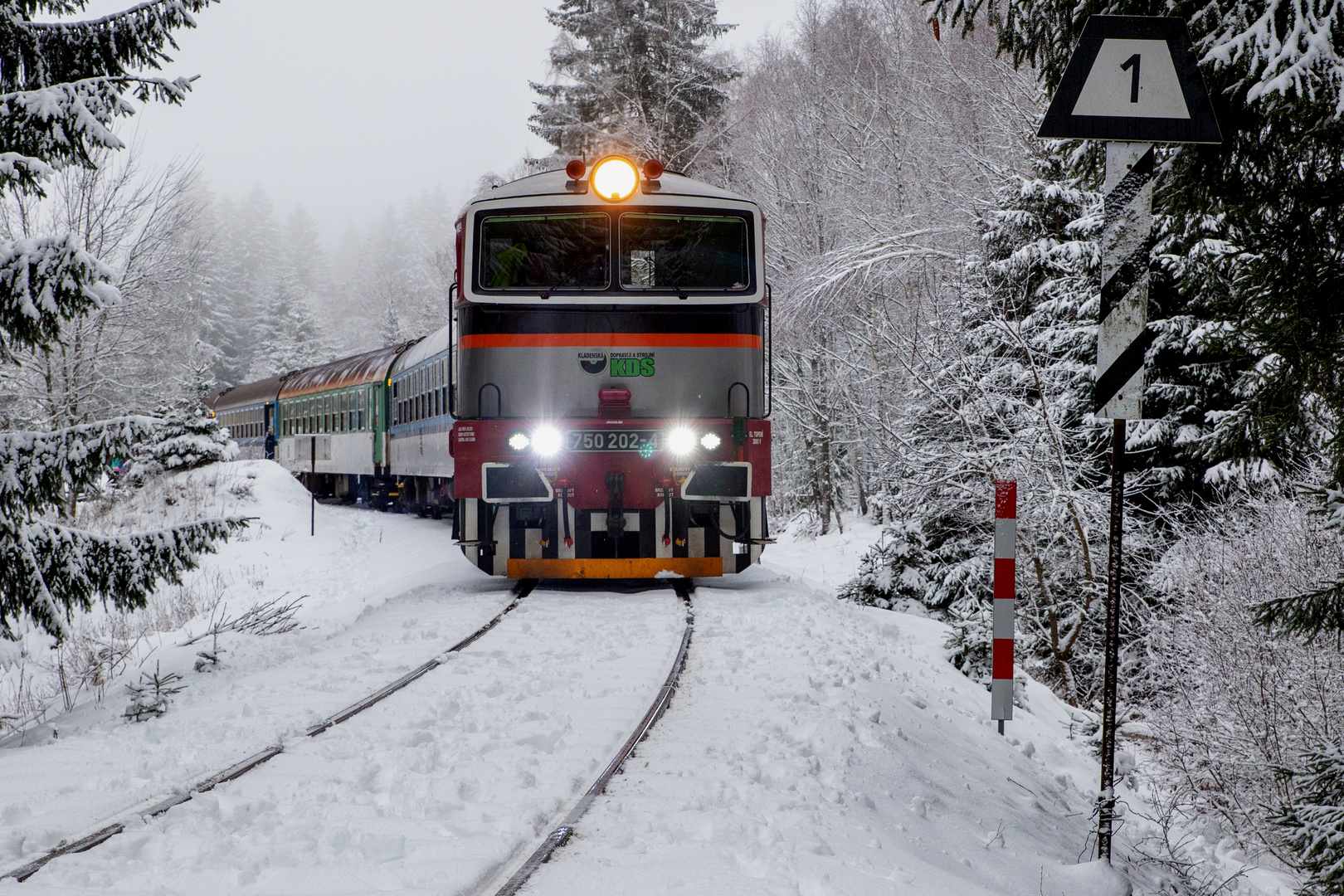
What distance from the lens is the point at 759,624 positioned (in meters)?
6.61

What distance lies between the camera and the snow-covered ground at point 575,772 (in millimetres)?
2773

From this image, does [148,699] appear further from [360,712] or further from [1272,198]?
[1272,198]

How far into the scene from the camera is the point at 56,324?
450 cm

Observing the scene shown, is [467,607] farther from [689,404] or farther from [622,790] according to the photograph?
[622,790]

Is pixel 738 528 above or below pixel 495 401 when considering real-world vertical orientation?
below

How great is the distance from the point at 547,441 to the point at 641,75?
63.7 feet

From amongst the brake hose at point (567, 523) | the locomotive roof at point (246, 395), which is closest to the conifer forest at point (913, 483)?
the brake hose at point (567, 523)

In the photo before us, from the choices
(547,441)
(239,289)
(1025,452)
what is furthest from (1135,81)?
(239,289)

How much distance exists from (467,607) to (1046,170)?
8.42 meters

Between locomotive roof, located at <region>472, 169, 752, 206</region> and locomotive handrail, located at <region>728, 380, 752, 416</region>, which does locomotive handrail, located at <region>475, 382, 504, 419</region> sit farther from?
locomotive handrail, located at <region>728, 380, 752, 416</region>

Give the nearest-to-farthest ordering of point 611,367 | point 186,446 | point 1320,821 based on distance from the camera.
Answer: point 1320,821, point 611,367, point 186,446

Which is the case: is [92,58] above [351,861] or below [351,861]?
above

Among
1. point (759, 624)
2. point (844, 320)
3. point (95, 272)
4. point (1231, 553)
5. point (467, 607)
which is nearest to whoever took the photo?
point (95, 272)

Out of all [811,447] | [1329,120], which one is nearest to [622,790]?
[1329,120]
